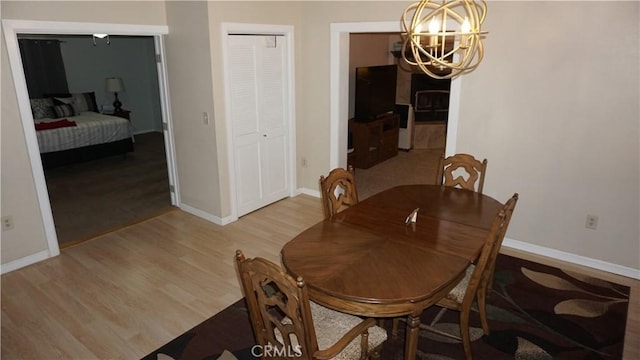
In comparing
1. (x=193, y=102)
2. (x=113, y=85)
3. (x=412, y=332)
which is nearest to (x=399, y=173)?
(x=193, y=102)

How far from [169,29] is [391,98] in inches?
153

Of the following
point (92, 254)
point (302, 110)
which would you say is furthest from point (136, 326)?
point (302, 110)

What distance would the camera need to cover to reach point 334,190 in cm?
299

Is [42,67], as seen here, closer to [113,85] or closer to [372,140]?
[113,85]

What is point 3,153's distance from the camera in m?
3.34

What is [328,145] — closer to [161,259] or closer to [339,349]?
[161,259]

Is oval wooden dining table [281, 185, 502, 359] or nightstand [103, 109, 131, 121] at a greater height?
nightstand [103, 109, 131, 121]

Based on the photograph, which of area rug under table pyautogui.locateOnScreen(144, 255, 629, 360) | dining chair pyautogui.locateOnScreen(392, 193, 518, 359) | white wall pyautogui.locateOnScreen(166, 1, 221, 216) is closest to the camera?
dining chair pyautogui.locateOnScreen(392, 193, 518, 359)

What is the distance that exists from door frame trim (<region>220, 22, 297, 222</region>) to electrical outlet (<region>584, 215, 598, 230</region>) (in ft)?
10.4

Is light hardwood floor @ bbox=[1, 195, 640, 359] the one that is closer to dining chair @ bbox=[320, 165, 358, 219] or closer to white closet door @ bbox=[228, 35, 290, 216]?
white closet door @ bbox=[228, 35, 290, 216]

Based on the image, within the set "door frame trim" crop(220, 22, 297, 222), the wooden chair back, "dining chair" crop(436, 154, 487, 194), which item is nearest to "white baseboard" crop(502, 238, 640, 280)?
"dining chair" crop(436, 154, 487, 194)

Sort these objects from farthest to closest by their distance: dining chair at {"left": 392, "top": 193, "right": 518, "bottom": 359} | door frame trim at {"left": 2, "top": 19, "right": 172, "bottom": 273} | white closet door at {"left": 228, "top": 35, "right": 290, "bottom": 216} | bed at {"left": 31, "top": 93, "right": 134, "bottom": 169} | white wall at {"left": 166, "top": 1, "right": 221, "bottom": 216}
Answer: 1. bed at {"left": 31, "top": 93, "right": 134, "bottom": 169}
2. white closet door at {"left": 228, "top": 35, "right": 290, "bottom": 216}
3. white wall at {"left": 166, "top": 1, "right": 221, "bottom": 216}
4. door frame trim at {"left": 2, "top": 19, "right": 172, "bottom": 273}
5. dining chair at {"left": 392, "top": 193, "right": 518, "bottom": 359}

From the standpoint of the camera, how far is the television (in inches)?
246

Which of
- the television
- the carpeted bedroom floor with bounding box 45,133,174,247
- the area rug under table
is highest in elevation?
the television
